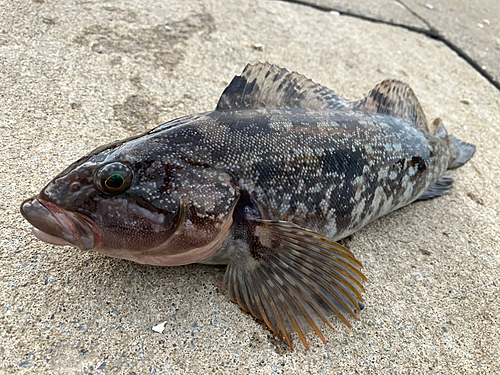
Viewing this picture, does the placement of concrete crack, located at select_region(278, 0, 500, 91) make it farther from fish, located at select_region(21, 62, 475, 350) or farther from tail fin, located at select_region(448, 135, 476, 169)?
fish, located at select_region(21, 62, 475, 350)

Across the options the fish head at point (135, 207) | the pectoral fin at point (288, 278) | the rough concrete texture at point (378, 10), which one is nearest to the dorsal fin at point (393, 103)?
the pectoral fin at point (288, 278)

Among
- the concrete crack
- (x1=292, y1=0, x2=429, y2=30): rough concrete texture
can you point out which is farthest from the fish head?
(x1=292, y1=0, x2=429, y2=30): rough concrete texture

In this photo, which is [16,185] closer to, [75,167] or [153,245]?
[75,167]

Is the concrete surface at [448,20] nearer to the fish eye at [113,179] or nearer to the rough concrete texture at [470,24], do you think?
the rough concrete texture at [470,24]

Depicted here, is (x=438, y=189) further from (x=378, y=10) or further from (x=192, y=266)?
(x=378, y=10)

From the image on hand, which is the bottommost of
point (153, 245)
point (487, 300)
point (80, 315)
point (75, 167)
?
point (80, 315)

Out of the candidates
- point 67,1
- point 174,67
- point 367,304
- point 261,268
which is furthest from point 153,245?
point 67,1
